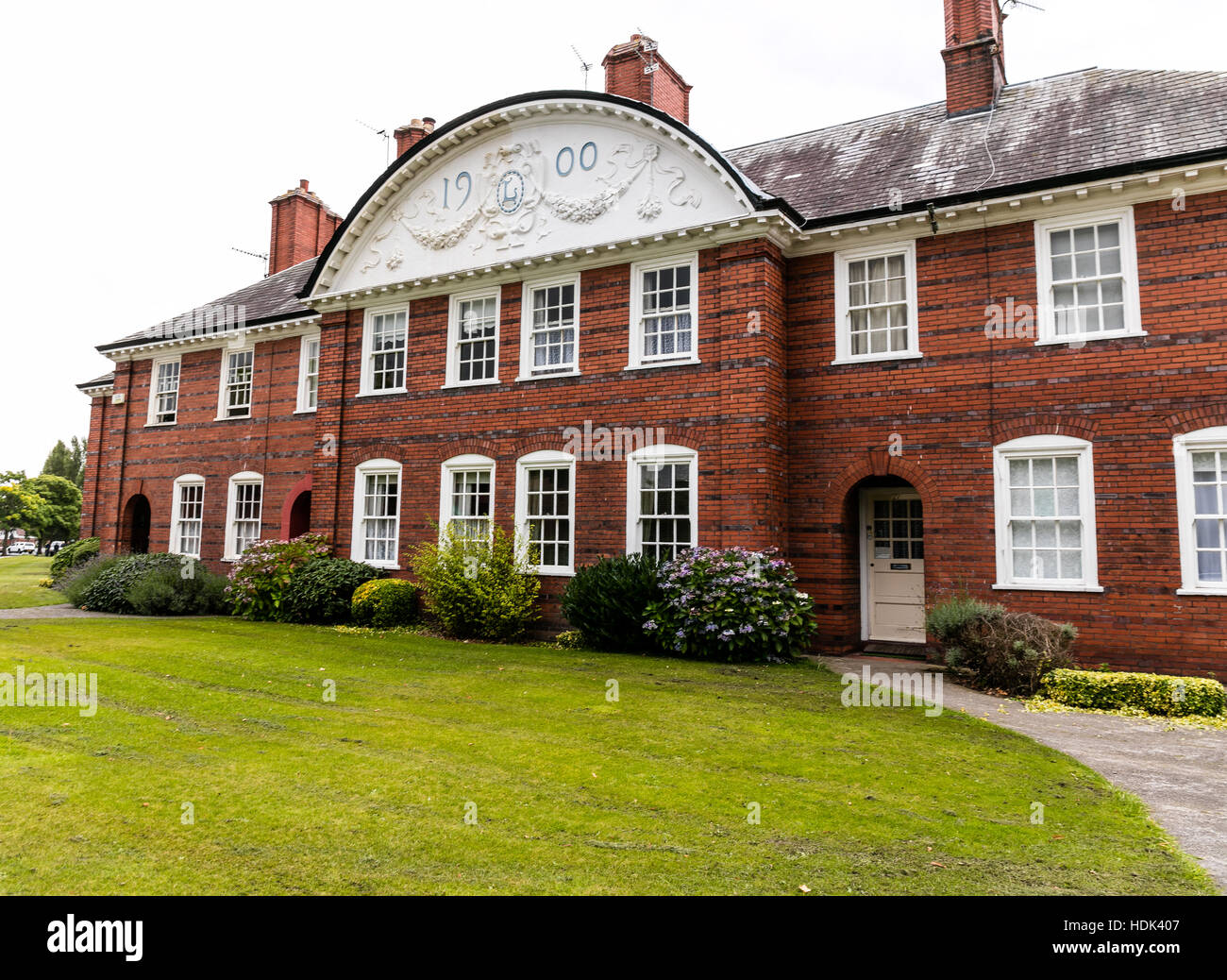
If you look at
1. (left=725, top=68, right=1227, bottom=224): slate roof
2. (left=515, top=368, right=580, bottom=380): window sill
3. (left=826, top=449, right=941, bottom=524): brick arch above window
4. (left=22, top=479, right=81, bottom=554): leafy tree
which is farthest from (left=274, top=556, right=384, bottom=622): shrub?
(left=22, top=479, right=81, bottom=554): leafy tree

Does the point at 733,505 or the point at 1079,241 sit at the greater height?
the point at 1079,241

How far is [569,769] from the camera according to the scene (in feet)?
20.6

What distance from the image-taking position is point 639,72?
55.2ft

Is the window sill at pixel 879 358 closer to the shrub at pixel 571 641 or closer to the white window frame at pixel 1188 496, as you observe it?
the white window frame at pixel 1188 496

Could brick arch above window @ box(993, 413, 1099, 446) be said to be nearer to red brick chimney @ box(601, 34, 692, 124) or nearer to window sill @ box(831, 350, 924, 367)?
window sill @ box(831, 350, 924, 367)

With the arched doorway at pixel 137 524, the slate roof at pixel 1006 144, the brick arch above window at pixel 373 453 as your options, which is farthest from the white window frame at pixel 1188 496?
the arched doorway at pixel 137 524

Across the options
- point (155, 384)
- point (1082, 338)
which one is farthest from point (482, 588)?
point (155, 384)

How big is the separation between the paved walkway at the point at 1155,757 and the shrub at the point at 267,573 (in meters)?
13.3

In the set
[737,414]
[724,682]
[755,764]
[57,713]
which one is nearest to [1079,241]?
[737,414]

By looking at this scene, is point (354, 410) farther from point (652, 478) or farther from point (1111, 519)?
point (1111, 519)

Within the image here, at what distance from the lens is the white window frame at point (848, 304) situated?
1274cm

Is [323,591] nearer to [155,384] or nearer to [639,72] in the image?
[155,384]

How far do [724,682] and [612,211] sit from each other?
907 centimetres

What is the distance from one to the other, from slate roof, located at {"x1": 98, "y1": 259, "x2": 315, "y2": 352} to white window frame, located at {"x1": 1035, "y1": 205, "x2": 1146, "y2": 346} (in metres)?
16.4
